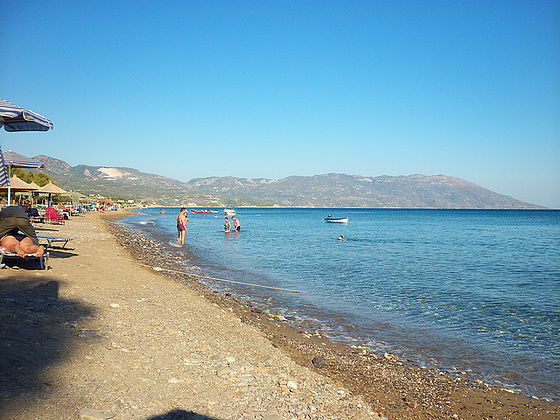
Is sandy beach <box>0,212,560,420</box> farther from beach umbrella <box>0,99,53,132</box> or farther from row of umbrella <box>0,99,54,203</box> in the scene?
beach umbrella <box>0,99,53,132</box>

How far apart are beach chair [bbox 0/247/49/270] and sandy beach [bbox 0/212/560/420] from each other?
653mm

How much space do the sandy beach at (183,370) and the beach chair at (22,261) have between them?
0.65m

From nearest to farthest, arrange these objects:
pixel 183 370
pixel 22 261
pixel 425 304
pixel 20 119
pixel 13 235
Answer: pixel 183 370, pixel 20 119, pixel 13 235, pixel 22 261, pixel 425 304

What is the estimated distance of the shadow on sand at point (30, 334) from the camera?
4121 mm

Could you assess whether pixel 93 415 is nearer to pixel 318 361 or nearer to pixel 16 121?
pixel 318 361

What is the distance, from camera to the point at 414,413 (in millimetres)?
5418

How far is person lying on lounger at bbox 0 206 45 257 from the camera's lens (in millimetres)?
9711

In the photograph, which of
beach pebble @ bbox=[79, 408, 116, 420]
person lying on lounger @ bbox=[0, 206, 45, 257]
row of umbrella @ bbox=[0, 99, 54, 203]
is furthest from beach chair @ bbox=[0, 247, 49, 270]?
beach pebble @ bbox=[79, 408, 116, 420]

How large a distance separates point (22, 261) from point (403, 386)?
414 inches

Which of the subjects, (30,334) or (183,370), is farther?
(30,334)

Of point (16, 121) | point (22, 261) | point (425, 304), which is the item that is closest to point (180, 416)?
point (16, 121)

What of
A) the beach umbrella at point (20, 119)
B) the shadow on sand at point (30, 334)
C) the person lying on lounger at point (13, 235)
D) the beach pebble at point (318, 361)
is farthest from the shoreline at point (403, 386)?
the beach umbrella at point (20, 119)

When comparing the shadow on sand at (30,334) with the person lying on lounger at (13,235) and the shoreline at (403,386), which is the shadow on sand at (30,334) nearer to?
the person lying on lounger at (13,235)

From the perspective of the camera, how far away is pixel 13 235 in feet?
32.7
